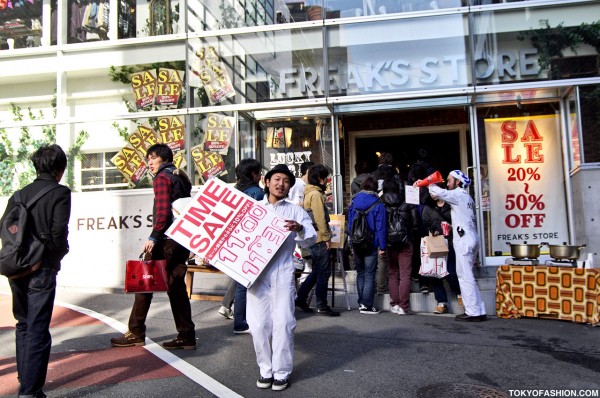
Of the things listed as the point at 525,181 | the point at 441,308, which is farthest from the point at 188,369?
the point at 525,181

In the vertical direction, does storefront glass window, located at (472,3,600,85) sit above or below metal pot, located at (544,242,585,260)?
above

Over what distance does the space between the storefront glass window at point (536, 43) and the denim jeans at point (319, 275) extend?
4.90 m

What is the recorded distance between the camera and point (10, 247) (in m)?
4.12

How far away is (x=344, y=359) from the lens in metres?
5.54

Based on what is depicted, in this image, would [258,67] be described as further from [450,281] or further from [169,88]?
[450,281]

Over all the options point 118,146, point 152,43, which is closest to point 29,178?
point 118,146

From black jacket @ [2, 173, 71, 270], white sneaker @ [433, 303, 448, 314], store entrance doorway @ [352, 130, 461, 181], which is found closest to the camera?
black jacket @ [2, 173, 71, 270]

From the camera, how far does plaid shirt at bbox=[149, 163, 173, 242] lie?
5527 mm

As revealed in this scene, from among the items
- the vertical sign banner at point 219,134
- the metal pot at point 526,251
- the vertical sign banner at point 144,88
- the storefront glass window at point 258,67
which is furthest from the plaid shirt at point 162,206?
the vertical sign banner at point 144,88

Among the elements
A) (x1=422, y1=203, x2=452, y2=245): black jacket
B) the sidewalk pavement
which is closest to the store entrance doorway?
(x1=422, y1=203, x2=452, y2=245): black jacket

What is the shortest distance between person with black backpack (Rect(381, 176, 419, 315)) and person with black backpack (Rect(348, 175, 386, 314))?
15 centimetres

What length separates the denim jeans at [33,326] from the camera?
4109 millimetres

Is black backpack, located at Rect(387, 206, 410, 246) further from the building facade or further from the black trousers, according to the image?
the black trousers

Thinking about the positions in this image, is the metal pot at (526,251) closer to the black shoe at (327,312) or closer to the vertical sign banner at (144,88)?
the black shoe at (327,312)
